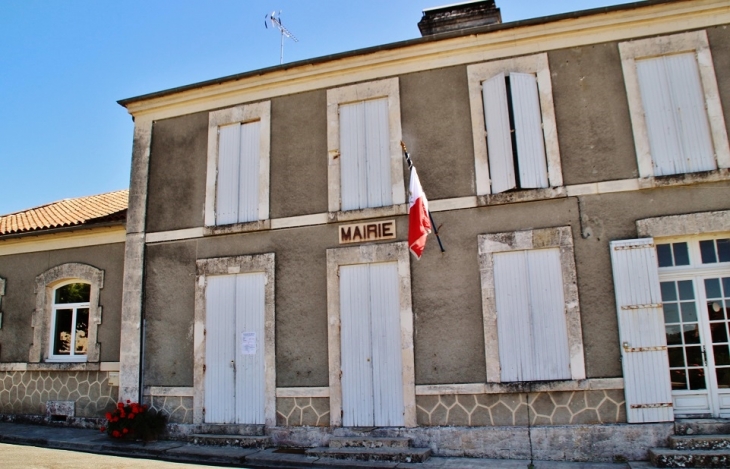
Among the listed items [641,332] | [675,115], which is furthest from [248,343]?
[675,115]

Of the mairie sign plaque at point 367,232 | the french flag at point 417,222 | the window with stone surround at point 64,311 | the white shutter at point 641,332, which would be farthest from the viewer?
the window with stone surround at point 64,311

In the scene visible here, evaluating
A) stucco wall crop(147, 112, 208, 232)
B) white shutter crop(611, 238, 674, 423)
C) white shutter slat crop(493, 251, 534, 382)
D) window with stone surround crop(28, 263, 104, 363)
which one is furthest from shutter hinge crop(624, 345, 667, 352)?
window with stone surround crop(28, 263, 104, 363)

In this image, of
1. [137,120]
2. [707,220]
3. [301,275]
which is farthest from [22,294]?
[707,220]

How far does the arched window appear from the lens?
1038 cm

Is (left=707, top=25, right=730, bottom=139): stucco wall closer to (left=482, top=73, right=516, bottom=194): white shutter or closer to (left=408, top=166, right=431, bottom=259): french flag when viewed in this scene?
(left=482, top=73, right=516, bottom=194): white shutter

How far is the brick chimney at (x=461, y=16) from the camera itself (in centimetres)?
934

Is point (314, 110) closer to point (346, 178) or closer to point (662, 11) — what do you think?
point (346, 178)

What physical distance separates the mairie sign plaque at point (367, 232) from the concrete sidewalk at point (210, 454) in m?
3.06

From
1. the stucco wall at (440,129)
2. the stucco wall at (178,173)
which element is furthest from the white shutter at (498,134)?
the stucco wall at (178,173)

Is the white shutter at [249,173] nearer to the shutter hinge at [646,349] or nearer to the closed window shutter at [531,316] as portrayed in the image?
the closed window shutter at [531,316]

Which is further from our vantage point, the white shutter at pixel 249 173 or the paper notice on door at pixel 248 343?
the white shutter at pixel 249 173

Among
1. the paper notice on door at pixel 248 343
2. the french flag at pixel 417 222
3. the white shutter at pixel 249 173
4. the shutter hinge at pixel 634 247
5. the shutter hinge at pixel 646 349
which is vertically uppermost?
the white shutter at pixel 249 173

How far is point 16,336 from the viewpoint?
10742mm

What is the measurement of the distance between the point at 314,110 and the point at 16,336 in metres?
7.37
